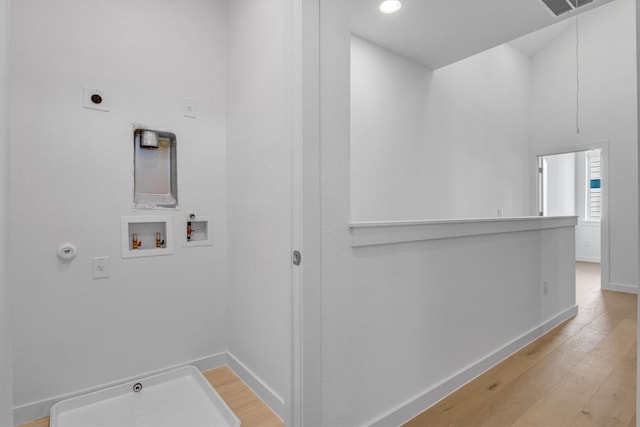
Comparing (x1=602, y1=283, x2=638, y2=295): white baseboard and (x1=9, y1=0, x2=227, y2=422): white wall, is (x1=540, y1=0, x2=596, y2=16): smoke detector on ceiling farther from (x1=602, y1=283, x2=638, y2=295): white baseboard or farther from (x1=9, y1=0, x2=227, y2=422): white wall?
(x1=602, y1=283, x2=638, y2=295): white baseboard

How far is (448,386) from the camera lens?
1803 millimetres

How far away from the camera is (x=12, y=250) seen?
5.05 feet

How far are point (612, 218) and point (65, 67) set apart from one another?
5886mm

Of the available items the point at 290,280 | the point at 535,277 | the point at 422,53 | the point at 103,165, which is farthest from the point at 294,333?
the point at 422,53

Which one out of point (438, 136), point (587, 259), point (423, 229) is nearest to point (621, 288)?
point (438, 136)

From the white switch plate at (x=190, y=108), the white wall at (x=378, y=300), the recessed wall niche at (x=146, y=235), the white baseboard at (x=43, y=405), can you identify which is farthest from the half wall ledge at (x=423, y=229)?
the white baseboard at (x=43, y=405)

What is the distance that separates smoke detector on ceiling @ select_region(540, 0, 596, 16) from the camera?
240 cm

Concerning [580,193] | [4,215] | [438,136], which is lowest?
[4,215]

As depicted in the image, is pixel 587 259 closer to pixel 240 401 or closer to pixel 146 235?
pixel 240 401

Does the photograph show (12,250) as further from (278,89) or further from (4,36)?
(278,89)

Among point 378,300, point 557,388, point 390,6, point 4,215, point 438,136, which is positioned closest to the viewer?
point 4,215

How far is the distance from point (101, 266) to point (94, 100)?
885 millimetres

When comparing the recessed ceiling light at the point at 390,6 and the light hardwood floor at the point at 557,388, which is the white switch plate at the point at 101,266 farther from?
the recessed ceiling light at the point at 390,6

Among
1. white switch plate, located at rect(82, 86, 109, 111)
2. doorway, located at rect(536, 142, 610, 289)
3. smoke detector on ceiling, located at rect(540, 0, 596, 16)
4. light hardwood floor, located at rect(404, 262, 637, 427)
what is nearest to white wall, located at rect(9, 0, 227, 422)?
white switch plate, located at rect(82, 86, 109, 111)
